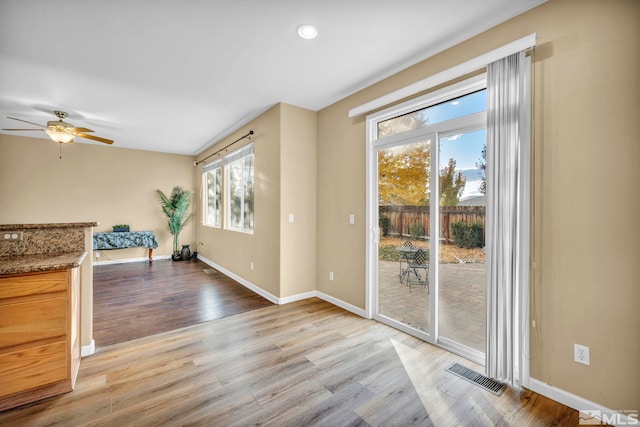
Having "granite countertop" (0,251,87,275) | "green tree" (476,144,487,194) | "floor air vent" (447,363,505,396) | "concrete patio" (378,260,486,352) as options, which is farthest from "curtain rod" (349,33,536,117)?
"granite countertop" (0,251,87,275)

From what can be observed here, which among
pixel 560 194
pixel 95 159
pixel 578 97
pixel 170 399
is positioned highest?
pixel 95 159

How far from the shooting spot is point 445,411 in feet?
5.94

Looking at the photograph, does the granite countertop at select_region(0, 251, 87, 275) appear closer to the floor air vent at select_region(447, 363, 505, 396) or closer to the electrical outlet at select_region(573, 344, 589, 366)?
the floor air vent at select_region(447, 363, 505, 396)

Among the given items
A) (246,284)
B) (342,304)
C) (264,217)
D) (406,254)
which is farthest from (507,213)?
(246,284)

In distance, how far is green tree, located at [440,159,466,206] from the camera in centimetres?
252

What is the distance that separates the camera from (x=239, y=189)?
17.4 feet

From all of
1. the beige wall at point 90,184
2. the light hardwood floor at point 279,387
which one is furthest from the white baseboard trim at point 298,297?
the beige wall at point 90,184

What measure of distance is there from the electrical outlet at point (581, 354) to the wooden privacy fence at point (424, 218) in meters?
0.90

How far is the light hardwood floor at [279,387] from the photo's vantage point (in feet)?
5.77

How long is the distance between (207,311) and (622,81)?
13.7 feet

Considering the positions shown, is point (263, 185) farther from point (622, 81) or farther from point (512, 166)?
point (622, 81)

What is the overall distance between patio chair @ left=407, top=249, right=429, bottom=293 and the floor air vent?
0.73 m

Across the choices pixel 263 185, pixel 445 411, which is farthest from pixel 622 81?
pixel 263 185

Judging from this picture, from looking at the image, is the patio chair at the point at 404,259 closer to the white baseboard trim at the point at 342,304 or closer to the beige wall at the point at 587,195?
the white baseboard trim at the point at 342,304
